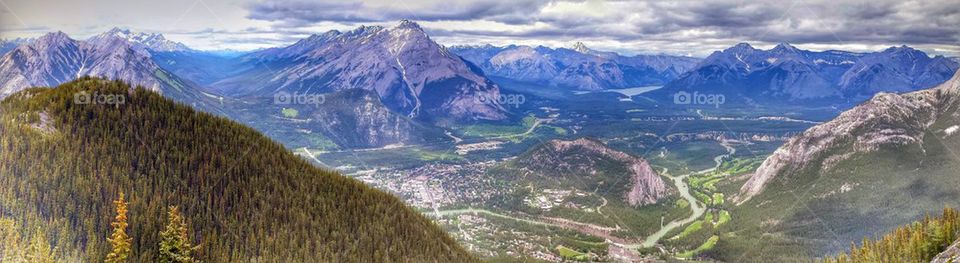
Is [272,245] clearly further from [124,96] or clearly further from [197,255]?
[124,96]

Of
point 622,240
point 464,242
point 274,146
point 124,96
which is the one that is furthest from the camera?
point 622,240

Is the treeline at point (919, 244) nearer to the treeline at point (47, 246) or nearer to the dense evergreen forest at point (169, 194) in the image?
the dense evergreen forest at point (169, 194)

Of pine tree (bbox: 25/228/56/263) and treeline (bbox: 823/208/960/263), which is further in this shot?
treeline (bbox: 823/208/960/263)

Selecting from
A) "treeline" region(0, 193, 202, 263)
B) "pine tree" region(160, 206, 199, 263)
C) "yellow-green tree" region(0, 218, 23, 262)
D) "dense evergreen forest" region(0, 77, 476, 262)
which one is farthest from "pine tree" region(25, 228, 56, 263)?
"pine tree" region(160, 206, 199, 263)

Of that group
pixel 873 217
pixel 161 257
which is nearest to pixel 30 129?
pixel 161 257

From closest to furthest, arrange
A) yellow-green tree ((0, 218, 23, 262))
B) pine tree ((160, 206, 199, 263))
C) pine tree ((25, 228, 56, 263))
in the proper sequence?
1. yellow-green tree ((0, 218, 23, 262))
2. pine tree ((160, 206, 199, 263))
3. pine tree ((25, 228, 56, 263))

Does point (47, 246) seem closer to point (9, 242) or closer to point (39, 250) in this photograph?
point (39, 250)

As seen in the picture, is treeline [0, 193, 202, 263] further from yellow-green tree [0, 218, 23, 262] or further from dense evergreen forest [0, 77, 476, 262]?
dense evergreen forest [0, 77, 476, 262]
